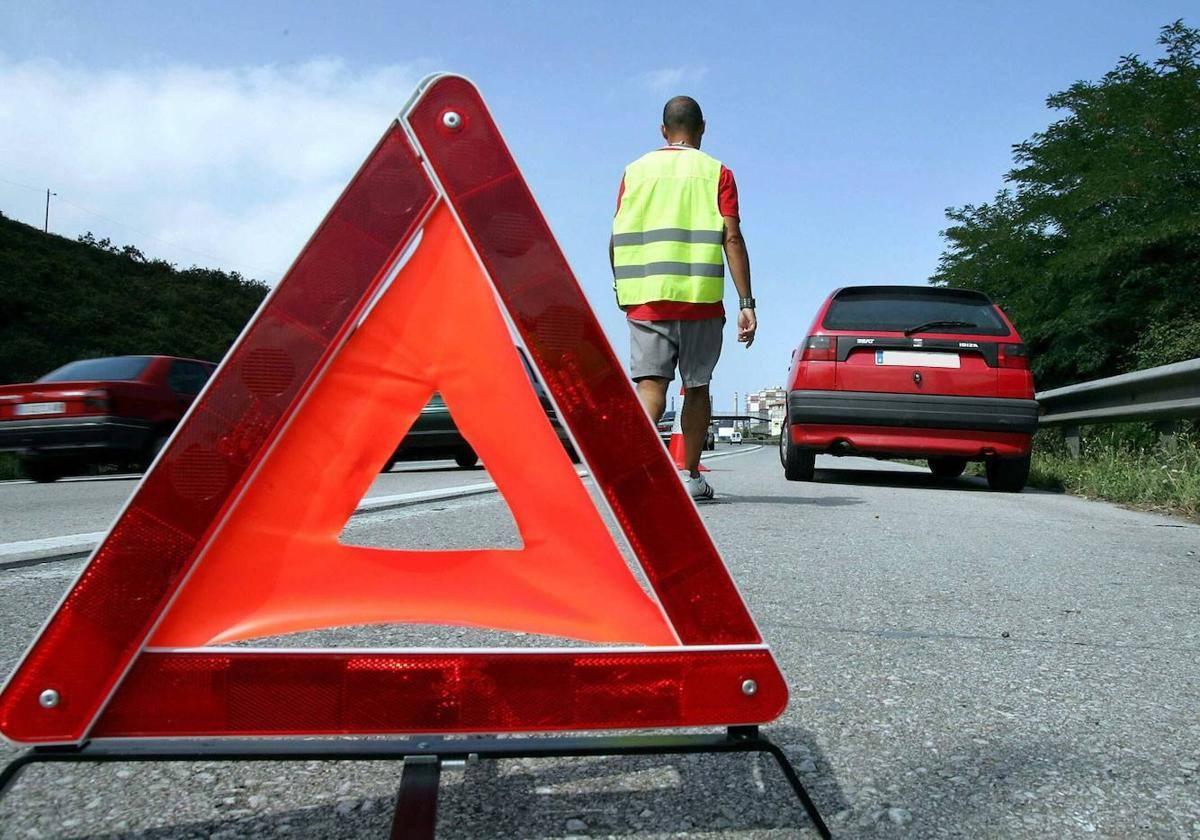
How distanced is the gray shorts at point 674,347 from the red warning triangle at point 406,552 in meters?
4.53

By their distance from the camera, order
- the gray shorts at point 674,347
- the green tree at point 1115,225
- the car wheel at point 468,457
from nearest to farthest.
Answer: the car wheel at point 468,457, the gray shorts at point 674,347, the green tree at point 1115,225

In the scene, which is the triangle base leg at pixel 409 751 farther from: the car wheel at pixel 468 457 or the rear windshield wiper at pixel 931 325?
the rear windshield wiper at pixel 931 325

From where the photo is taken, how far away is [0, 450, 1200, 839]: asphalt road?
1702 millimetres

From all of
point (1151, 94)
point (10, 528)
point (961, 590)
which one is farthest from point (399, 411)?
point (1151, 94)

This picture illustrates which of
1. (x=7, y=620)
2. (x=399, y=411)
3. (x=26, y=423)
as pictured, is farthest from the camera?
(x=26, y=423)

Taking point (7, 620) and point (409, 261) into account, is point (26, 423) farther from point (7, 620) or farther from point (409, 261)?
point (409, 261)

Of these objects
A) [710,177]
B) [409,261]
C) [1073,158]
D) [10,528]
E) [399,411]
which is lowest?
[10,528]

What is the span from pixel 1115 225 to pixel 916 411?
17.8 metres

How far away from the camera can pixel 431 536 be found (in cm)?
506

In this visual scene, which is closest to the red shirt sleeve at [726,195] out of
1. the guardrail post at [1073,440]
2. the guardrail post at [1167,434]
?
the guardrail post at [1167,434]

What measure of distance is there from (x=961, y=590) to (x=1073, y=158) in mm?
26942

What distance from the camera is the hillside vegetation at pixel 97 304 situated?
1411 inches

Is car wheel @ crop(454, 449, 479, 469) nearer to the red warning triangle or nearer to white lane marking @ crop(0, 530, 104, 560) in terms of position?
the red warning triangle

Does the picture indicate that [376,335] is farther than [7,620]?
No
